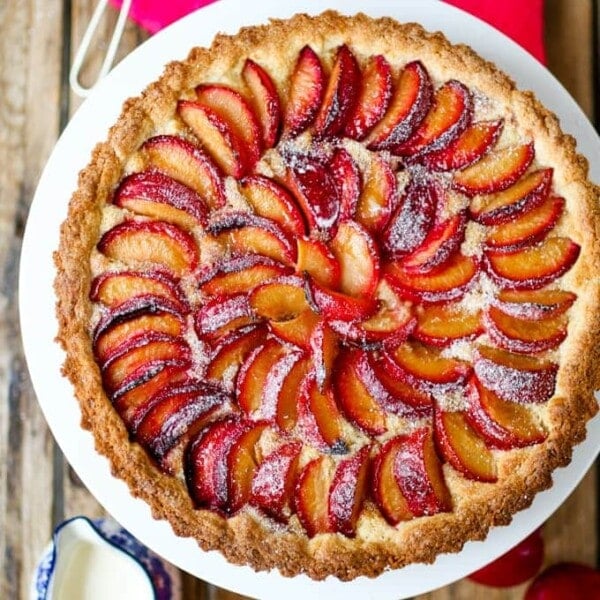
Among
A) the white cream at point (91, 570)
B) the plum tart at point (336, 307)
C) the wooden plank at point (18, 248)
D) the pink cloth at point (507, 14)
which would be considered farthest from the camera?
the wooden plank at point (18, 248)

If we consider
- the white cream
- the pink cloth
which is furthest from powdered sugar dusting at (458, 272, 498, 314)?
the white cream

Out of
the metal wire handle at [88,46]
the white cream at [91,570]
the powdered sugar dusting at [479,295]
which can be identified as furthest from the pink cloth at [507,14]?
the white cream at [91,570]

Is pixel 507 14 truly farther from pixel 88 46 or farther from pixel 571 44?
pixel 88 46

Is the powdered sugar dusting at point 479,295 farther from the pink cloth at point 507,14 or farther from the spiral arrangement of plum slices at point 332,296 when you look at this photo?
the pink cloth at point 507,14

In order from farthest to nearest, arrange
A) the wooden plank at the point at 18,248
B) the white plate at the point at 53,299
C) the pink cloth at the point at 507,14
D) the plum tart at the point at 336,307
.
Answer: the wooden plank at the point at 18,248
the pink cloth at the point at 507,14
the white plate at the point at 53,299
the plum tart at the point at 336,307

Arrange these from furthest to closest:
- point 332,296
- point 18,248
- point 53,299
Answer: point 18,248
point 53,299
point 332,296


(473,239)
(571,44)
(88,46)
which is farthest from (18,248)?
(571,44)

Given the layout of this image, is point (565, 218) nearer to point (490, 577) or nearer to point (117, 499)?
point (490, 577)
